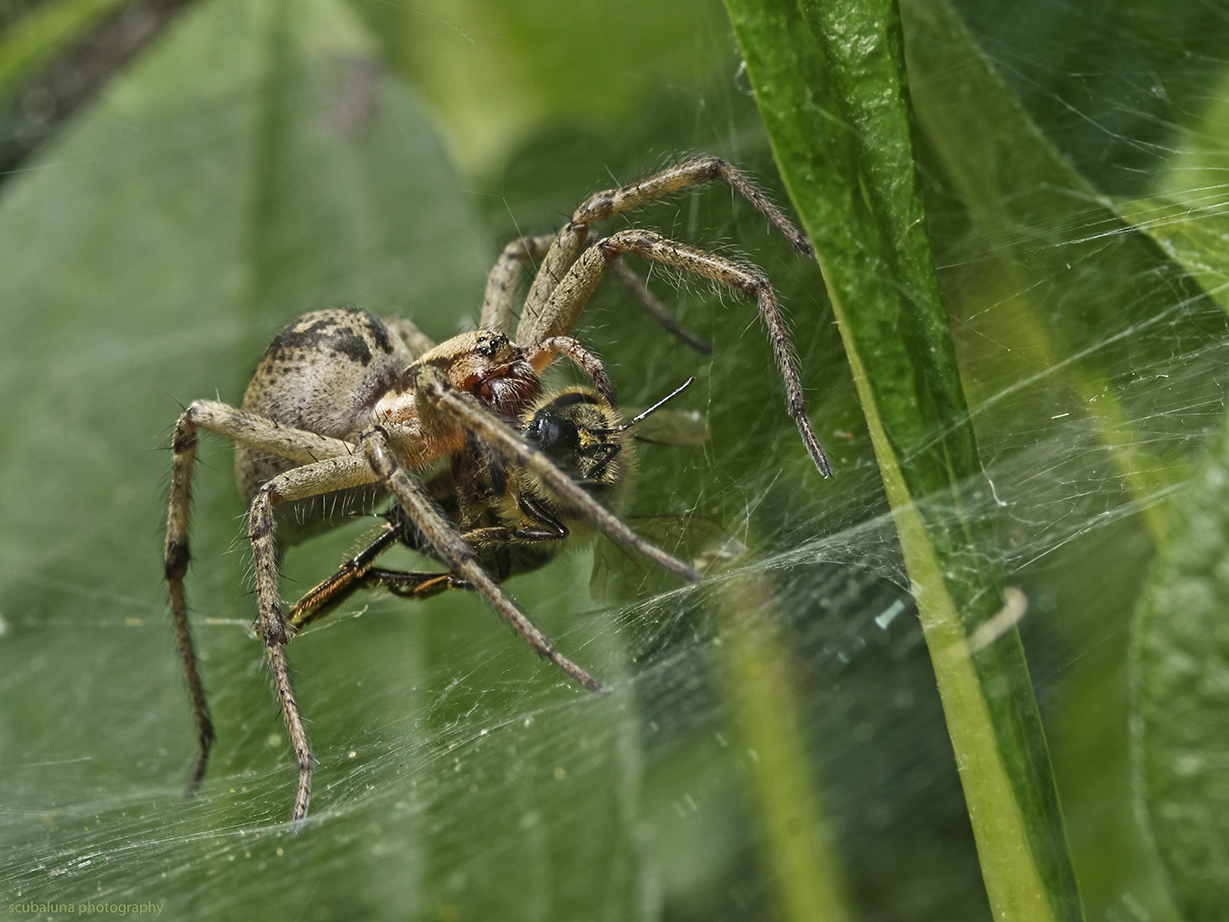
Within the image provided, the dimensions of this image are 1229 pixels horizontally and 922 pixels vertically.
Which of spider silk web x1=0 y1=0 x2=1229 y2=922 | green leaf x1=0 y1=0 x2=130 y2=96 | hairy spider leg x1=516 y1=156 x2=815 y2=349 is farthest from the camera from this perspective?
green leaf x1=0 y1=0 x2=130 y2=96

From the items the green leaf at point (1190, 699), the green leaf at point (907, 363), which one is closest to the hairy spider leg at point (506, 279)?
the green leaf at point (907, 363)

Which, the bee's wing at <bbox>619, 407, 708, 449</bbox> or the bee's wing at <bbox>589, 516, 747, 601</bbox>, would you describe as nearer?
the bee's wing at <bbox>589, 516, 747, 601</bbox>

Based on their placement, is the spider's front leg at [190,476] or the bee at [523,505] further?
the spider's front leg at [190,476]

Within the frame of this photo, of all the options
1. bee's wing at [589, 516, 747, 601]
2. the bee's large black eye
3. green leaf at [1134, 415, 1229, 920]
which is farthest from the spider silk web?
green leaf at [1134, 415, 1229, 920]

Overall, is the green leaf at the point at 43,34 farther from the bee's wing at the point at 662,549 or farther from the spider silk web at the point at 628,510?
the bee's wing at the point at 662,549

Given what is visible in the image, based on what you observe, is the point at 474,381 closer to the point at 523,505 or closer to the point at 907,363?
the point at 523,505

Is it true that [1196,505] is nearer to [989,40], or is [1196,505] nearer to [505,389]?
[989,40]

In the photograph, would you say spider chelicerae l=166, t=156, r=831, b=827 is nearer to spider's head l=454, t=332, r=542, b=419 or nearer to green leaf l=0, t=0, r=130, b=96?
spider's head l=454, t=332, r=542, b=419
